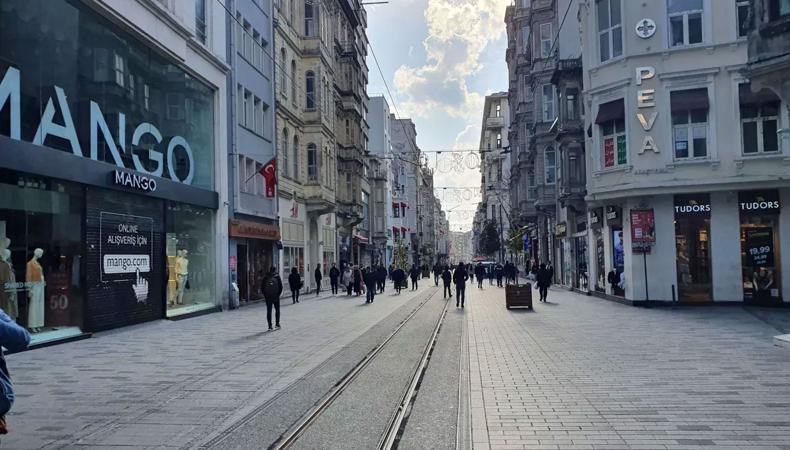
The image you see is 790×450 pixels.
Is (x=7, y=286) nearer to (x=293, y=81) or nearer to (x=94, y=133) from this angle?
(x=94, y=133)

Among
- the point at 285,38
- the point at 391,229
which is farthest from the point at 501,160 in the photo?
the point at 285,38

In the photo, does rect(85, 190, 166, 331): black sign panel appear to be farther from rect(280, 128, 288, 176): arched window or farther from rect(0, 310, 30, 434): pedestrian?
rect(280, 128, 288, 176): arched window

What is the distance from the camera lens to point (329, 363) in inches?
480

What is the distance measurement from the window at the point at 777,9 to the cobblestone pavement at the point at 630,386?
6.87 m

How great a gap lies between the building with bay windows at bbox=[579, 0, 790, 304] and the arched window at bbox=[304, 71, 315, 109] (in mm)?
19121

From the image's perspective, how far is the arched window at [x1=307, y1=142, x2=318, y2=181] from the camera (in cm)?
4022

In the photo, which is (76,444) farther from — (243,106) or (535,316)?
(243,106)

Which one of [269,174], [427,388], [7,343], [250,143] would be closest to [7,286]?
[427,388]

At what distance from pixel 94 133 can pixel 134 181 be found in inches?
81.2

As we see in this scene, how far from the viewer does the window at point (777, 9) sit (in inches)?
563

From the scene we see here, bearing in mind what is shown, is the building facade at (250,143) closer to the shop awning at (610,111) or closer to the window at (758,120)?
the shop awning at (610,111)

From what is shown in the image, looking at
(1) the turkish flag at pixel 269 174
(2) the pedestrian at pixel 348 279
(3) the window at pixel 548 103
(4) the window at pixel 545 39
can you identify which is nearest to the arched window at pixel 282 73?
(1) the turkish flag at pixel 269 174

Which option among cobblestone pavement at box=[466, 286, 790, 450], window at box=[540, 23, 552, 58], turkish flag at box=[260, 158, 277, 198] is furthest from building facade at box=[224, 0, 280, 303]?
window at box=[540, 23, 552, 58]

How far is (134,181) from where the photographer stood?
18.5m
